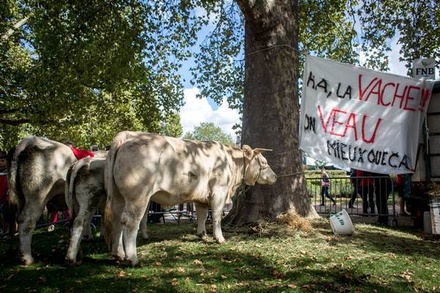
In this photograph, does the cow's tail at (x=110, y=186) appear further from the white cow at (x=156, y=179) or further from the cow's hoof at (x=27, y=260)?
the cow's hoof at (x=27, y=260)

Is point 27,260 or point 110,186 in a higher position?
point 110,186

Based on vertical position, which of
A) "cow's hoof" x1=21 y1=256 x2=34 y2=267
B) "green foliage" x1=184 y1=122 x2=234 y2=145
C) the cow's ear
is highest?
"green foliage" x1=184 y1=122 x2=234 y2=145

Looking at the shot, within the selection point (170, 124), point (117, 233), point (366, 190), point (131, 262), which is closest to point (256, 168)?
point (117, 233)

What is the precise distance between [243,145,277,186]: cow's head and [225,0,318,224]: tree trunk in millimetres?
361

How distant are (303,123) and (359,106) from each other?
128 cm

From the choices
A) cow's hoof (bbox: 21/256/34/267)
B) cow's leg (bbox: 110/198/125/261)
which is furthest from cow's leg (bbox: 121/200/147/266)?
cow's hoof (bbox: 21/256/34/267)

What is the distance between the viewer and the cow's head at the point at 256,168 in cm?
780

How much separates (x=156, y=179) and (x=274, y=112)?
10.8 ft

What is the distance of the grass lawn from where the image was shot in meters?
4.82

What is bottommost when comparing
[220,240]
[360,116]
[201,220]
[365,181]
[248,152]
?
[220,240]

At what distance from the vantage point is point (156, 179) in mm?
5898

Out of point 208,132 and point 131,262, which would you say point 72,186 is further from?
point 208,132

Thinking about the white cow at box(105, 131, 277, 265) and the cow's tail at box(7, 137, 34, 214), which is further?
the cow's tail at box(7, 137, 34, 214)

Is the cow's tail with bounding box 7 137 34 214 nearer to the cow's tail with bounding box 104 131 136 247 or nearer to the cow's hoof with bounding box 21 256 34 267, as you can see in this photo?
the cow's hoof with bounding box 21 256 34 267
